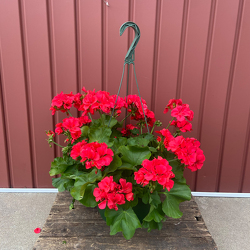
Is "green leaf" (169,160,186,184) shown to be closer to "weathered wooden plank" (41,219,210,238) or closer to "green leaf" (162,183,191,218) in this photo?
"green leaf" (162,183,191,218)

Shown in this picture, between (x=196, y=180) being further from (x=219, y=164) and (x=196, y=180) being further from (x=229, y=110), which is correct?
(x=229, y=110)

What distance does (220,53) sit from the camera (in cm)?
126

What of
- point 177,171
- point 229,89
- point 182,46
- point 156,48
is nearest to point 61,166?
point 177,171

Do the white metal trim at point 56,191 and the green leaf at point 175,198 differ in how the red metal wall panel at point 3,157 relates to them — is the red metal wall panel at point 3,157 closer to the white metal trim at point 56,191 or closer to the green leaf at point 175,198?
the white metal trim at point 56,191

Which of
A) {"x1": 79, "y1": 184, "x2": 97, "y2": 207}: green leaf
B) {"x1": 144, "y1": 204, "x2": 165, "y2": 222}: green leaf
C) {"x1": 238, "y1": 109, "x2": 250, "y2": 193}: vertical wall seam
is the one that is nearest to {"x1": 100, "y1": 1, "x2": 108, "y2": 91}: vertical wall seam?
{"x1": 79, "y1": 184, "x2": 97, "y2": 207}: green leaf

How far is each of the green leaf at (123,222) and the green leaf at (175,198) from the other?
133 millimetres

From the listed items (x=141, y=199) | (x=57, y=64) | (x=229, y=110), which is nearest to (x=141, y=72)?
(x=57, y=64)

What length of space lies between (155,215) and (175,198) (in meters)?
0.12

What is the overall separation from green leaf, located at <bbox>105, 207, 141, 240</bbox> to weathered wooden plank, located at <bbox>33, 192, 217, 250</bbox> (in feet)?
0.44

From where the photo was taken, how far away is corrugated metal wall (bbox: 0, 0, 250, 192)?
1.20 meters

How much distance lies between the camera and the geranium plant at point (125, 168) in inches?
28.5

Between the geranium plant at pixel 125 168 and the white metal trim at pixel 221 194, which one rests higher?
the geranium plant at pixel 125 168

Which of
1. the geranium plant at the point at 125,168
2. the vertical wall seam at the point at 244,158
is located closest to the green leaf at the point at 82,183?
the geranium plant at the point at 125,168

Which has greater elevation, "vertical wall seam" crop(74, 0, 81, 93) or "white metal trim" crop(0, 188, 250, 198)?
"vertical wall seam" crop(74, 0, 81, 93)
